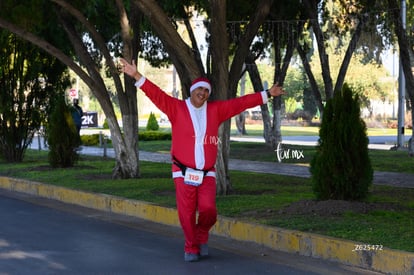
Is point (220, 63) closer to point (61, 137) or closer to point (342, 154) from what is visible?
point (342, 154)

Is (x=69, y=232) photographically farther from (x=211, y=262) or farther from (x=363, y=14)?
(x=363, y=14)

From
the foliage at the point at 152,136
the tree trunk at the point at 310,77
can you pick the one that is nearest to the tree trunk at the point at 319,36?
the tree trunk at the point at 310,77

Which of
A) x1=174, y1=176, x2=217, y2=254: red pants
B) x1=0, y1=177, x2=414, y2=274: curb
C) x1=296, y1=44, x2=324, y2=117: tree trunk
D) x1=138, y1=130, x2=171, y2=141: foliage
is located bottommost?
x1=0, y1=177, x2=414, y2=274: curb

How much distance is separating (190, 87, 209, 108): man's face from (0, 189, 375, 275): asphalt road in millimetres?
1582

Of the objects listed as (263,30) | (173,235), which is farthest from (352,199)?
(263,30)

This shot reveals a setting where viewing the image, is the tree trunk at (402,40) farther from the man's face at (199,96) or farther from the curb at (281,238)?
the man's face at (199,96)

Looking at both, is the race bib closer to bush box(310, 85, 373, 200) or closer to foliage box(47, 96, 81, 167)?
bush box(310, 85, 373, 200)

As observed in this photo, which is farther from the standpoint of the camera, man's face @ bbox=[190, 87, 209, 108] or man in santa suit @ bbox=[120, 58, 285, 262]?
man's face @ bbox=[190, 87, 209, 108]

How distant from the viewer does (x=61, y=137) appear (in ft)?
70.2

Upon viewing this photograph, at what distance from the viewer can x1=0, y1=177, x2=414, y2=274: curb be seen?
8508 mm

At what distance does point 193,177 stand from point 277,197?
4.70 metres

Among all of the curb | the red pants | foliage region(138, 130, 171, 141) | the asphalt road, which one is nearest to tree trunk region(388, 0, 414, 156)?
the curb

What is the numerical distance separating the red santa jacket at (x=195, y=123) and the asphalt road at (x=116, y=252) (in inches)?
38.2

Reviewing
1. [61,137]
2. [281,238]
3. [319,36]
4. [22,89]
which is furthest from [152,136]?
[281,238]
